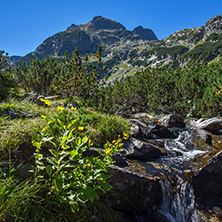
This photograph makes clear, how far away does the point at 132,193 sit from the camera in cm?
443

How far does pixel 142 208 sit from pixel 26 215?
3328 millimetres

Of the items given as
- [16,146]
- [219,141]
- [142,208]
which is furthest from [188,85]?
[16,146]

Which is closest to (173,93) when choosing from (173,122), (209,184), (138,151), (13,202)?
(173,122)

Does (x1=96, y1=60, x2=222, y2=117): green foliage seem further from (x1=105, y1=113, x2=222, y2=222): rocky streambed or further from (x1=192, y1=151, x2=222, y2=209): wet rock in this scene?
(x1=192, y1=151, x2=222, y2=209): wet rock

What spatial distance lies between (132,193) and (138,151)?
9.60 feet

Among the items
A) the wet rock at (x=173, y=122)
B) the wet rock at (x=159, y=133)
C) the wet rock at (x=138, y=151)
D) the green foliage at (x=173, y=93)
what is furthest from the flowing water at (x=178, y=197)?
the green foliage at (x=173, y=93)

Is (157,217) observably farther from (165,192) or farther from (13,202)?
(13,202)

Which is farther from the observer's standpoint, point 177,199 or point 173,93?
point 173,93

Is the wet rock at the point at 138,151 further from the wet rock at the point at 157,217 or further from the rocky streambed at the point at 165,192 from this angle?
the wet rock at the point at 157,217

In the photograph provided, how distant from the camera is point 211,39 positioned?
147 m

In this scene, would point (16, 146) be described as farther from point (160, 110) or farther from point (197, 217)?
point (160, 110)

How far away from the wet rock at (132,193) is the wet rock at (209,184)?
1.33 m

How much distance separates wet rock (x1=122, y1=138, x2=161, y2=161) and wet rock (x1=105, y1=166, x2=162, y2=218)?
6.58ft

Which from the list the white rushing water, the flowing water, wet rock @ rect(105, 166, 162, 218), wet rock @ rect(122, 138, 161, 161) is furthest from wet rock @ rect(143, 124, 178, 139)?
wet rock @ rect(105, 166, 162, 218)
